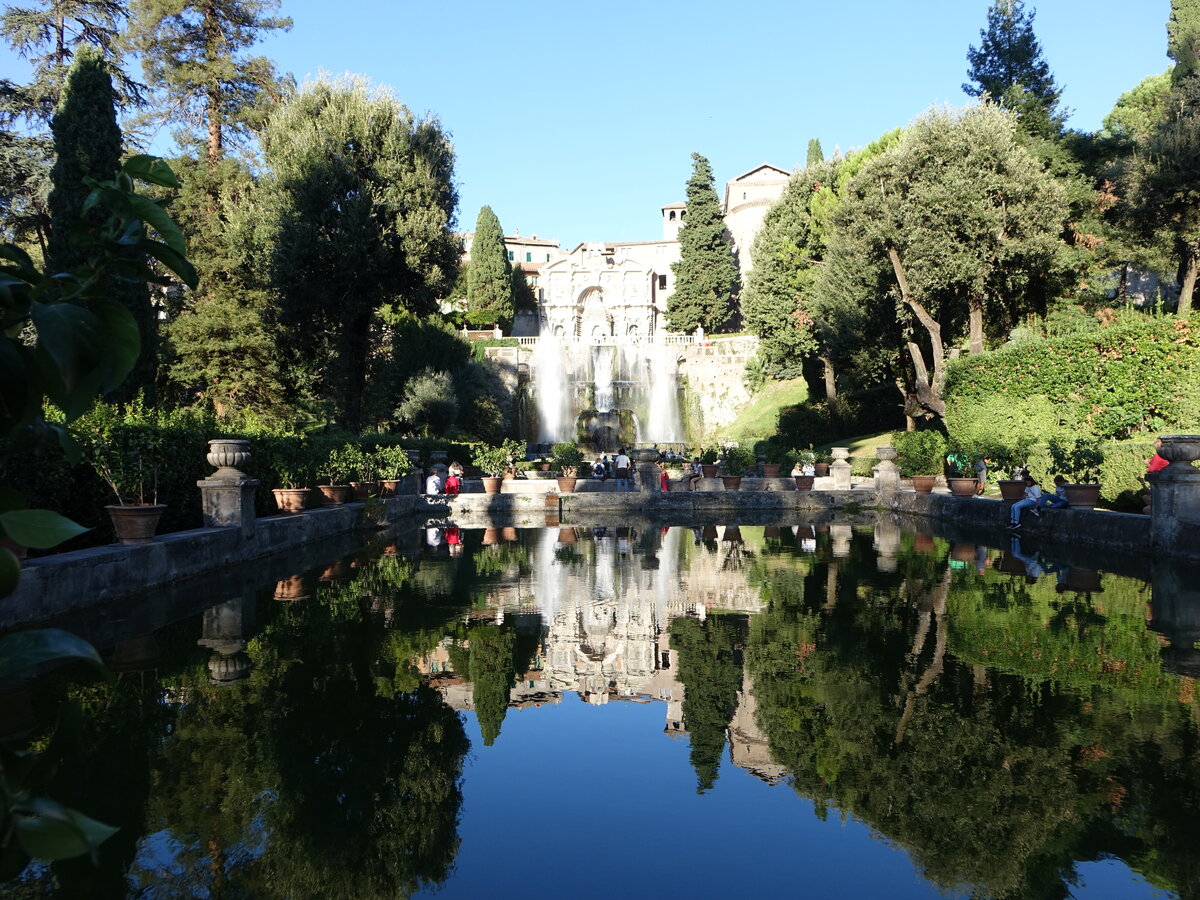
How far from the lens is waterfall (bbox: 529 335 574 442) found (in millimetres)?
45281

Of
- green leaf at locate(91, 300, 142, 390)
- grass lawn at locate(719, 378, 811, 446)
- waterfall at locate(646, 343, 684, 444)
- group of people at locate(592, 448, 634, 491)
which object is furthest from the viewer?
waterfall at locate(646, 343, 684, 444)

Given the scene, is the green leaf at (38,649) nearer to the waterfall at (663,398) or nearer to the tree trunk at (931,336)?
the tree trunk at (931,336)

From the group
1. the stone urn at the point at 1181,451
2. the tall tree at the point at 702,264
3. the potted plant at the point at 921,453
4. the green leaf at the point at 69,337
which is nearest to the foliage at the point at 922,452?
the potted plant at the point at 921,453

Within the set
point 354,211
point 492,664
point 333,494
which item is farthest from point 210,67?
point 492,664

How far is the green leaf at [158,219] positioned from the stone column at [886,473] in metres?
21.8

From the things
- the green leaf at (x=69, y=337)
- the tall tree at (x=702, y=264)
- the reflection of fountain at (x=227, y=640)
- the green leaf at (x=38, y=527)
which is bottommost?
the reflection of fountain at (x=227, y=640)

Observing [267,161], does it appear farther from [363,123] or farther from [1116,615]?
[1116,615]

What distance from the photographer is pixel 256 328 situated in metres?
26.4

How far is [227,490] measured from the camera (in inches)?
416

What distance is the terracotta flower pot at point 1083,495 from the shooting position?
43.4ft

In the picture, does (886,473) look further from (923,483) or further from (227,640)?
(227,640)

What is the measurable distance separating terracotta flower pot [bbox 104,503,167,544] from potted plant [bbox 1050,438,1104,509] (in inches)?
478

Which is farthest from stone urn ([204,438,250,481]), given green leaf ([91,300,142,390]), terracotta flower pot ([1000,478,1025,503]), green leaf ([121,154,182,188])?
terracotta flower pot ([1000,478,1025,503])

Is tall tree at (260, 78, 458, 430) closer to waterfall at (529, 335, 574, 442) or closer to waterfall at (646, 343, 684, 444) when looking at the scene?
waterfall at (529, 335, 574, 442)
